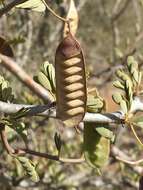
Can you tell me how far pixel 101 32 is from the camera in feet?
15.7

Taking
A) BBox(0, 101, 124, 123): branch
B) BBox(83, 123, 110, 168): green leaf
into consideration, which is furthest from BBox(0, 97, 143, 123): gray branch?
BBox(83, 123, 110, 168): green leaf

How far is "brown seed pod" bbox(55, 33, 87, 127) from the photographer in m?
0.67

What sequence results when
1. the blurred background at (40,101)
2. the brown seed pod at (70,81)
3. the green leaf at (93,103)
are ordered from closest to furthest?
the brown seed pod at (70,81) < the green leaf at (93,103) < the blurred background at (40,101)

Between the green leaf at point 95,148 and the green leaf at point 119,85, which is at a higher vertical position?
the green leaf at point 119,85

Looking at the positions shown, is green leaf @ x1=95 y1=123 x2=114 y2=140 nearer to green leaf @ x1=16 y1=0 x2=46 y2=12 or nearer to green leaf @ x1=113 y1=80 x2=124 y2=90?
green leaf @ x1=113 y1=80 x2=124 y2=90

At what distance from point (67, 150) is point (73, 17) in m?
1.22

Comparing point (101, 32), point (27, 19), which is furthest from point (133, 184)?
point (101, 32)

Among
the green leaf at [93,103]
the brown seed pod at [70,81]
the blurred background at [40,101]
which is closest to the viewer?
the brown seed pod at [70,81]

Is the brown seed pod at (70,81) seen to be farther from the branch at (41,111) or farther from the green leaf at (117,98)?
the green leaf at (117,98)

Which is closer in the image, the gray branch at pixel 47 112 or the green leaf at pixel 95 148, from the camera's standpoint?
the gray branch at pixel 47 112

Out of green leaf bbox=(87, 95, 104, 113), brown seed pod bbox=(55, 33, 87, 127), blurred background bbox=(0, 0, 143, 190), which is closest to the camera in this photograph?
brown seed pod bbox=(55, 33, 87, 127)

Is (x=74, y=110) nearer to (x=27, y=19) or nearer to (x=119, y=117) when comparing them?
(x=119, y=117)

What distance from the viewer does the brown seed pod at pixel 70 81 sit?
669mm

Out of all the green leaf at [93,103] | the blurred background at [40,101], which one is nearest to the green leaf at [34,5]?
the blurred background at [40,101]
